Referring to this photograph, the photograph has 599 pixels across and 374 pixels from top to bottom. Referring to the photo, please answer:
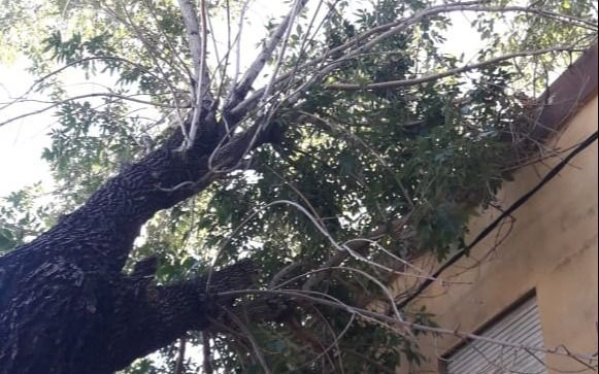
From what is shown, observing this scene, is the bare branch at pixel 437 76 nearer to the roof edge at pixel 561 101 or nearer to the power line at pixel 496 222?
the roof edge at pixel 561 101

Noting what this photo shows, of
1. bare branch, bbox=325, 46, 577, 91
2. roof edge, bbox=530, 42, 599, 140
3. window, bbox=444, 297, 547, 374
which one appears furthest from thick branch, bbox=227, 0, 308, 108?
window, bbox=444, 297, 547, 374

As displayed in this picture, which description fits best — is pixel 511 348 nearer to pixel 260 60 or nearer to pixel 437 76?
pixel 437 76

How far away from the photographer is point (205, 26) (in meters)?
6.26

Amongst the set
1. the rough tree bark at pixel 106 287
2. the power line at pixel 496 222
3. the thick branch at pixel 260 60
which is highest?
the thick branch at pixel 260 60

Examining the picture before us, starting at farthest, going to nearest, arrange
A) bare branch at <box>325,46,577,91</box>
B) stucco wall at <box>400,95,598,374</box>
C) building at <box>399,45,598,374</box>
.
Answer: bare branch at <box>325,46,577,91</box> → building at <box>399,45,598,374</box> → stucco wall at <box>400,95,598,374</box>

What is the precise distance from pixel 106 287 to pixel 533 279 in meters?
2.30

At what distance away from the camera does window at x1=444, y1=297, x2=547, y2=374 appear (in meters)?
5.60

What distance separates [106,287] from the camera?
532cm

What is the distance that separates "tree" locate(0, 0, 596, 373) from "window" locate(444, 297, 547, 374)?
0.35 m

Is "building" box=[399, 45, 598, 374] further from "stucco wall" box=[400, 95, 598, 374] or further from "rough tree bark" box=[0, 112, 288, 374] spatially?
"rough tree bark" box=[0, 112, 288, 374]

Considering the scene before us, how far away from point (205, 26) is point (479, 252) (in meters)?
2.18

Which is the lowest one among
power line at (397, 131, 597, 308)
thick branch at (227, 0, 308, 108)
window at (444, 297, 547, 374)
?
window at (444, 297, 547, 374)

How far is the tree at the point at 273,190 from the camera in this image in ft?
17.7

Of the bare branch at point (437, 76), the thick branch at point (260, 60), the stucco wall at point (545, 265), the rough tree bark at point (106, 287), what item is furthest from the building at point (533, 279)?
the thick branch at point (260, 60)
